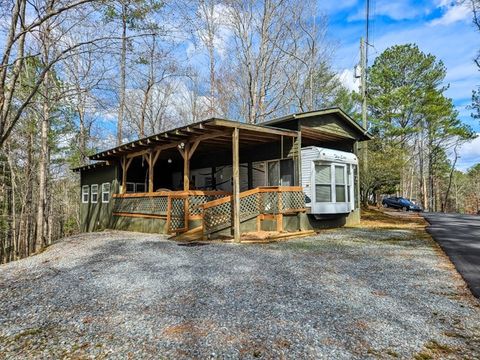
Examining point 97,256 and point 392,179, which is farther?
point 392,179

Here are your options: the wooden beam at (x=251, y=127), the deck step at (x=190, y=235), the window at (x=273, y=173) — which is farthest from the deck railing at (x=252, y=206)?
the wooden beam at (x=251, y=127)

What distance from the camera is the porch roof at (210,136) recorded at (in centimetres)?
775

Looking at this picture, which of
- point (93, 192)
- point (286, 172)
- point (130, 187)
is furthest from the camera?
point (93, 192)

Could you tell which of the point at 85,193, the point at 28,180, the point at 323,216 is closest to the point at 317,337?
the point at 323,216

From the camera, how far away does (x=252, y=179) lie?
1144 centimetres

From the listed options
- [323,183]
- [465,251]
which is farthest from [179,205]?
[465,251]

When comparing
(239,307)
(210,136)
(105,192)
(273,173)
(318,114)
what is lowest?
(239,307)

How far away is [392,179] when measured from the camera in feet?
60.3

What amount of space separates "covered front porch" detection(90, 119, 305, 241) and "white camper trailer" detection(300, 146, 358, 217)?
1.05 ft

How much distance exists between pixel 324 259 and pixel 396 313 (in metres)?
2.58

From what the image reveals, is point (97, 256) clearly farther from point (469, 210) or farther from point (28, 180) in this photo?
point (469, 210)

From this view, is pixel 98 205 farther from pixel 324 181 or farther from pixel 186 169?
pixel 324 181

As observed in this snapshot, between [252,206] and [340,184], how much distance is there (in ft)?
11.4

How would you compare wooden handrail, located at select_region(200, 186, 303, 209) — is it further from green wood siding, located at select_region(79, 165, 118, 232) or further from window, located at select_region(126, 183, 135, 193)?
window, located at select_region(126, 183, 135, 193)
